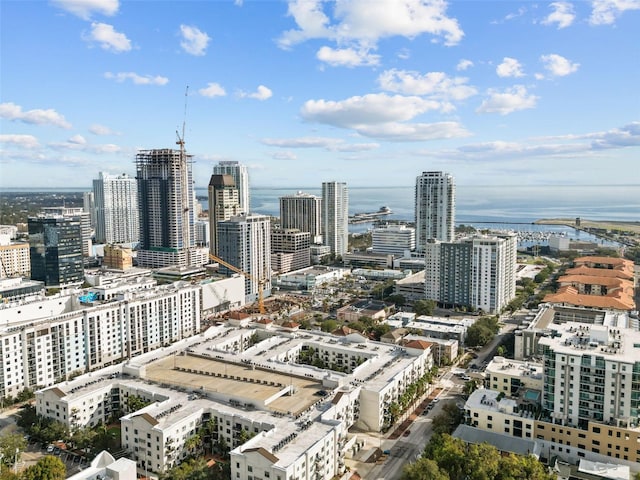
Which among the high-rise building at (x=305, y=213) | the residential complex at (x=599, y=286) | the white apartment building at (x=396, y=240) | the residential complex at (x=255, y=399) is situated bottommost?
the residential complex at (x=255, y=399)

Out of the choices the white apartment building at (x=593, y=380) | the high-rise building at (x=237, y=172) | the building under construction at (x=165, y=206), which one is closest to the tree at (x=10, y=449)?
the white apartment building at (x=593, y=380)

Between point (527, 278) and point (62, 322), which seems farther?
point (527, 278)

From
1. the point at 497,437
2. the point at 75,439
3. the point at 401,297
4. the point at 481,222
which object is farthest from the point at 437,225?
the point at 481,222

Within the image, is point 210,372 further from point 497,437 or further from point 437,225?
point 437,225

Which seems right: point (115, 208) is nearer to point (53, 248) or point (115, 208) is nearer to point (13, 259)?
point (13, 259)

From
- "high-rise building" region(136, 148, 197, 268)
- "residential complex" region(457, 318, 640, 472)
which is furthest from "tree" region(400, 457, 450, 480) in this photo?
"high-rise building" region(136, 148, 197, 268)

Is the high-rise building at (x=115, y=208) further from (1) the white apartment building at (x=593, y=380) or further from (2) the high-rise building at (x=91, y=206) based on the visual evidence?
(1) the white apartment building at (x=593, y=380)
